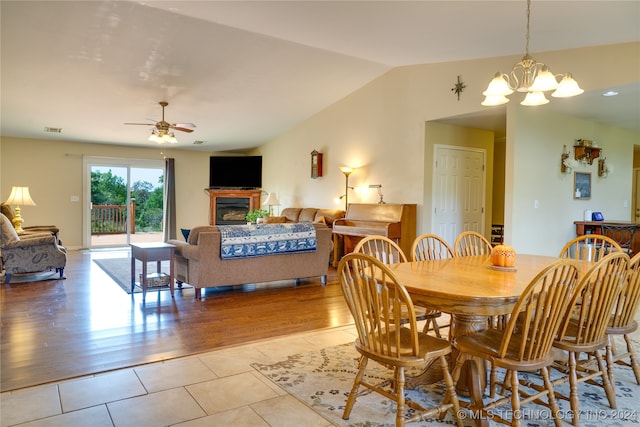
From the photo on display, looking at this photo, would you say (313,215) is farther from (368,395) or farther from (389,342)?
(389,342)

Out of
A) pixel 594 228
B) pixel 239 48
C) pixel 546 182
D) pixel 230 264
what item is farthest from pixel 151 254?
pixel 594 228

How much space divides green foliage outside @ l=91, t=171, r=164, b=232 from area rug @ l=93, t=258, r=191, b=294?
2.53 m

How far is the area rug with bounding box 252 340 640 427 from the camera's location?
2.10 m

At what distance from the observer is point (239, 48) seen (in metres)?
5.37

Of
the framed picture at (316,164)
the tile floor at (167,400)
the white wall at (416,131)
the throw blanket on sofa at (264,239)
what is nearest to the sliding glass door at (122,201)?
the white wall at (416,131)

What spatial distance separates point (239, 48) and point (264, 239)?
255 centimetres

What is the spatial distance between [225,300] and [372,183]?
3.67m

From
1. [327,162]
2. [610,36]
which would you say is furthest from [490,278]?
[327,162]

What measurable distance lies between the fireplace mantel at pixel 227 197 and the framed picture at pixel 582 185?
7.05 metres

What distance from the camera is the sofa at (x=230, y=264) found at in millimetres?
4496

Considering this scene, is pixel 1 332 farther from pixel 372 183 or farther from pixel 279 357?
pixel 372 183

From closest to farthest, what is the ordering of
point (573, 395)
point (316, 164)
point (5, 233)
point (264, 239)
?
point (573, 395), point (264, 239), point (5, 233), point (316, 164)

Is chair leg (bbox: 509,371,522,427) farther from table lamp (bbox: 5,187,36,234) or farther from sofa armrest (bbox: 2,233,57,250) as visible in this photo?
table lamp (bbox: 5,187,36,234)

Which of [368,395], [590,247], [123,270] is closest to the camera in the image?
[368,395]
